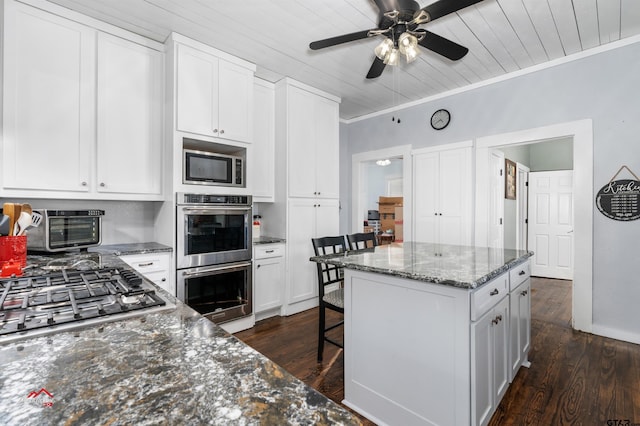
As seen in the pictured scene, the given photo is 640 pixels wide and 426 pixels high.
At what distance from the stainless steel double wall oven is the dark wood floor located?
385 millimetres

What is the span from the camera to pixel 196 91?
2.71 metres

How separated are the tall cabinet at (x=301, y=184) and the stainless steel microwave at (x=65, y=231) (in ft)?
5.62

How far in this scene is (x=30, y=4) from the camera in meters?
2.13

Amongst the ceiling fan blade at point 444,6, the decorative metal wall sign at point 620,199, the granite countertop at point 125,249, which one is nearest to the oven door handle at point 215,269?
the granite countertop at point 125,249

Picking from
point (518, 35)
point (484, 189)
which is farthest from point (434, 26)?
point (484, 189)

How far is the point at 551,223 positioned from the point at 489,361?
4841mm

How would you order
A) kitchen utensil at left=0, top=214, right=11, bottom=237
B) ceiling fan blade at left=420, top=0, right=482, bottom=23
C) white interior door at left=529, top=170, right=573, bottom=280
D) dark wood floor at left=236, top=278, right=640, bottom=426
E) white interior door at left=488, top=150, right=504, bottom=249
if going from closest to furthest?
kitchen utensil at left=0, top=214, right=11, bottom=237, ceiling fan blade at left=420, top=0, right=482, bottom=23, dark wood floor at left=236, top=278, right=640, bottom=426, white interior door at left=488, top=150, right=504, bottom=249, white interior door at left=529, top=170, right=573, bottom=280

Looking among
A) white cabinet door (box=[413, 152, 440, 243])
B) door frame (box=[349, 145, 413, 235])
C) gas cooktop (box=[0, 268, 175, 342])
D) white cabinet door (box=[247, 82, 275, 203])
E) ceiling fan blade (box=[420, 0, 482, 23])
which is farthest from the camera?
door frame (box=[349, 145, 413, 235])

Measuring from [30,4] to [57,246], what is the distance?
5.49 feet

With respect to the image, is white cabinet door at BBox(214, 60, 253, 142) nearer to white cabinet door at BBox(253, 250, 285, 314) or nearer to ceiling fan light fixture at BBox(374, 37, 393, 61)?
white cabinet door at BBox(253, 250, 285, 314)

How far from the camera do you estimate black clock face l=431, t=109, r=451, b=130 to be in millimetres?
3850

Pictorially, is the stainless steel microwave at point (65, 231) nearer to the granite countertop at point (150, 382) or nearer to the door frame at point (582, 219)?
the granite countertop at point (150, 382)

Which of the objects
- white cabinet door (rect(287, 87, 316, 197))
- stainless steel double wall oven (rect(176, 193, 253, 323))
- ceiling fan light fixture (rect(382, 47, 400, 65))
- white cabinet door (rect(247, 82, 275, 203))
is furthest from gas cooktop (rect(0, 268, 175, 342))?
white cabinet door (rect(287, 87, 316, 197))
